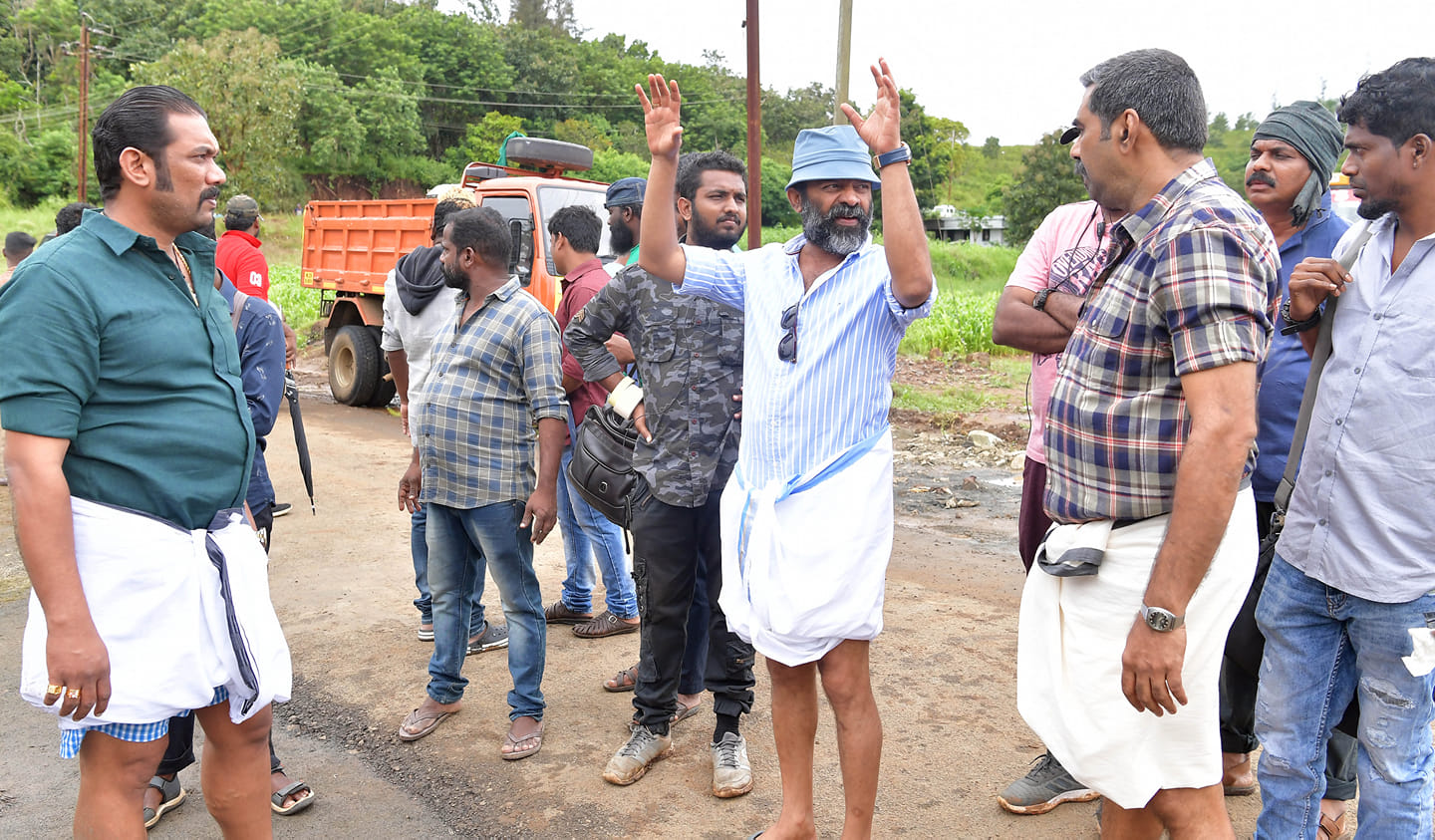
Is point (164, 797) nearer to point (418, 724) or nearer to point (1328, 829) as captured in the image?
point (418, 724)

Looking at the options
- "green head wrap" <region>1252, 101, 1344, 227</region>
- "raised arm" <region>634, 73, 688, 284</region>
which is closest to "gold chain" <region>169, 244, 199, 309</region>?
"raised arm" <region>634, 73, 688, 284</region>

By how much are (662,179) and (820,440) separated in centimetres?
84

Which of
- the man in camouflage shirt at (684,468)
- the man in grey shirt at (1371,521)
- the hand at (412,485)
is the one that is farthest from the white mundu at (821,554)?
the hand at (412,485)

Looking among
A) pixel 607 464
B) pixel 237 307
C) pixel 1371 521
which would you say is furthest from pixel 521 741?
pixel 1371 521

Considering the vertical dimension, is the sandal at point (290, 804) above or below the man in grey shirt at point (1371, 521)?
below

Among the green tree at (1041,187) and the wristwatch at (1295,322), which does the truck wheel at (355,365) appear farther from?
the green tree at (1041,187)

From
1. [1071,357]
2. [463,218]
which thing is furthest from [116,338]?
[1071,357]

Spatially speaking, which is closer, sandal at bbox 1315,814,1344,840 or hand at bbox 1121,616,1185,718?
hand at bbox 1121,616,1185,718

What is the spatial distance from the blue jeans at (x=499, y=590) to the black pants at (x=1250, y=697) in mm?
2281

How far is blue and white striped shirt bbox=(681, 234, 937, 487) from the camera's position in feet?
8.54

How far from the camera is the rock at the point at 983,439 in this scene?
8898mm

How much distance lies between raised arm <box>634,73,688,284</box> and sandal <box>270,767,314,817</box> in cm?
208

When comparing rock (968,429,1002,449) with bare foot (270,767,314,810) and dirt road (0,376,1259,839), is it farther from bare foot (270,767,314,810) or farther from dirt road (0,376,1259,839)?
bare foot (270,767,314,810)

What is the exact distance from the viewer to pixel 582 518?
14.9 feet
